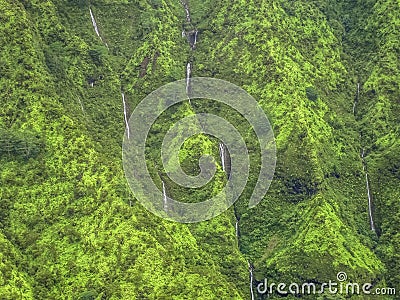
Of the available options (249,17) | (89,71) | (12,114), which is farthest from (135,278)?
(249,17)

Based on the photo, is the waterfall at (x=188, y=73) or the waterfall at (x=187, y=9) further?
the waterfall at (x=187, y=9)

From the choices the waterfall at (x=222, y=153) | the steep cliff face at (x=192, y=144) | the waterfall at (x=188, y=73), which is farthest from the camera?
the waterfall at (x=188, y=73)

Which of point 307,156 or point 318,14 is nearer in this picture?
point 307,156

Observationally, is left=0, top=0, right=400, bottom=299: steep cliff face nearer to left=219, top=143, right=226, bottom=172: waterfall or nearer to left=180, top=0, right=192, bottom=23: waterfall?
left=180, top=0, right=192, bottom=23: waterfall

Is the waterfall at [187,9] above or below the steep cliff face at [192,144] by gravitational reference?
above

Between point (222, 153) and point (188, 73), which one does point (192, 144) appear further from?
point (188, 73)

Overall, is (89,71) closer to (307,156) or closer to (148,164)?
(148,164)

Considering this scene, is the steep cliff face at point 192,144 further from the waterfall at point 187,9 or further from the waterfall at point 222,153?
the waterfall at point 222,153

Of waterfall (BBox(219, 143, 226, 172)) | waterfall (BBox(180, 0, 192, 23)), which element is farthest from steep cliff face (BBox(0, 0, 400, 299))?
waterfall (BBox(219, 143, 226, 172))

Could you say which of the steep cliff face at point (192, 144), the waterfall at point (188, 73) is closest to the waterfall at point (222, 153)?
the steep cliff face at point (192, 144)

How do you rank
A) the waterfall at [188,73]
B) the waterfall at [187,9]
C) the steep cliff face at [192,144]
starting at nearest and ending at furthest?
the steep cliff face at [192,144], the waterfall at [188,73], the waterfall at [187,9]
